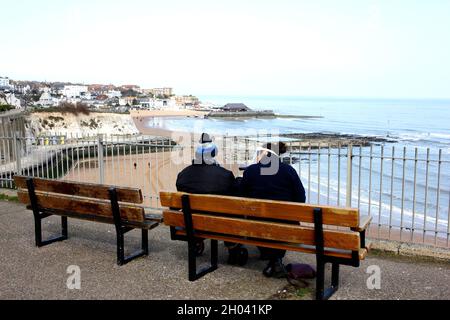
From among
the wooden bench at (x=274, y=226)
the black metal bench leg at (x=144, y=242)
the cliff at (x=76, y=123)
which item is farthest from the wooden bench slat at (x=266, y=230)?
the cliff at (x=76, y=123)

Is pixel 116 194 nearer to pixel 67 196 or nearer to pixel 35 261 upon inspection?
pixel 67 196

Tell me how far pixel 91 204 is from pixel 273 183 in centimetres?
218

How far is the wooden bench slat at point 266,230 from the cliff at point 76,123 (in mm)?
67826

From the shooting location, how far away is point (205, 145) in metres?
5.41

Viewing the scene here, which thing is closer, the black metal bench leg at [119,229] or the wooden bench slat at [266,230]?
the wooden bench slat at [266,230]

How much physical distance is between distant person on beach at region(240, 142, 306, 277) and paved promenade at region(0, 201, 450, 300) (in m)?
0.24

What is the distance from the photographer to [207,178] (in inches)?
211

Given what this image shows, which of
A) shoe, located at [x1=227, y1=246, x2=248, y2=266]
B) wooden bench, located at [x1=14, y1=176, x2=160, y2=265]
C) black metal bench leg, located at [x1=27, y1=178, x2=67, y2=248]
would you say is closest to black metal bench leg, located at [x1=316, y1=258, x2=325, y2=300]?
shoe, located at [x1=227, y1=246, x2=248, y2=266]

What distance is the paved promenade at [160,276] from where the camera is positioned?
4656 millimetres

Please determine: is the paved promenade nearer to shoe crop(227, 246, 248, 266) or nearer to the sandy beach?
shoe crop(227, 246, 248, 266)

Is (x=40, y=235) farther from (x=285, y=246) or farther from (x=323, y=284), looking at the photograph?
(x=323, y=284)

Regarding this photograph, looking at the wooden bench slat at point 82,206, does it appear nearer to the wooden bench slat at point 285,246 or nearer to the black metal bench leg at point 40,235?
the black metal bench leg at point 40,235

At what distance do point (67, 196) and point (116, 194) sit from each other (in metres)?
0.92
